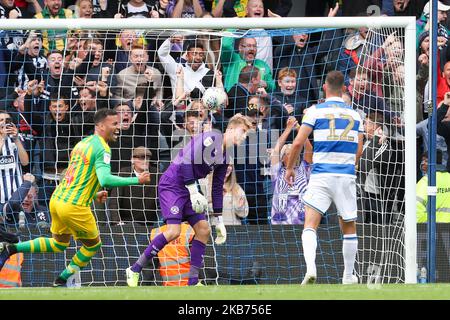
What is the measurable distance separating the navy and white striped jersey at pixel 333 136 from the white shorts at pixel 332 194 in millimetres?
72

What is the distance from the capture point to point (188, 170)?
13.0m

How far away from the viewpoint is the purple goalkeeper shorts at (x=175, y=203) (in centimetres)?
1295

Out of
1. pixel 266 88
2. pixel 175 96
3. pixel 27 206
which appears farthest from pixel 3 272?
pixel 266 88

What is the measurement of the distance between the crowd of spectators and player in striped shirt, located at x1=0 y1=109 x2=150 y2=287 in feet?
4.48

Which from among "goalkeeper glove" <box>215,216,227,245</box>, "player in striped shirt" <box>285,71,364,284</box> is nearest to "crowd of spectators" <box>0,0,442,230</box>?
"goalkeeper glove" <box>215,216,227,245</box>

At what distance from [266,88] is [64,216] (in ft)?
11.1

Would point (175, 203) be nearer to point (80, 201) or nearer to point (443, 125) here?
point (80, 201)

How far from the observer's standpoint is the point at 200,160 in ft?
42.7

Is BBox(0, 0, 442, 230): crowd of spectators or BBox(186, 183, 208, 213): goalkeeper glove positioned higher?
BBox(0, 0, 442, 230): crowd of spectators

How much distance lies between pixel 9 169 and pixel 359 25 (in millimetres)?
4636

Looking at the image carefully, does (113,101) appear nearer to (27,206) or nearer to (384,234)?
(27,206)

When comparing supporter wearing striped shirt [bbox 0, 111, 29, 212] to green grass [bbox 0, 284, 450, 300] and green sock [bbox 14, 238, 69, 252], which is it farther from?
green grass [bbox 0, 284, 450, 300]

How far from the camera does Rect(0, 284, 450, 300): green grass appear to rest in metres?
9.81

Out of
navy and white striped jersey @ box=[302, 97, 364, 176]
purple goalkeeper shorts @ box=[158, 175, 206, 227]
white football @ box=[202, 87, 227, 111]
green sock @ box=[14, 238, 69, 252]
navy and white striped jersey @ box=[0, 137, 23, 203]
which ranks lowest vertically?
green sock @ box=[14, 238, 69, 252]
